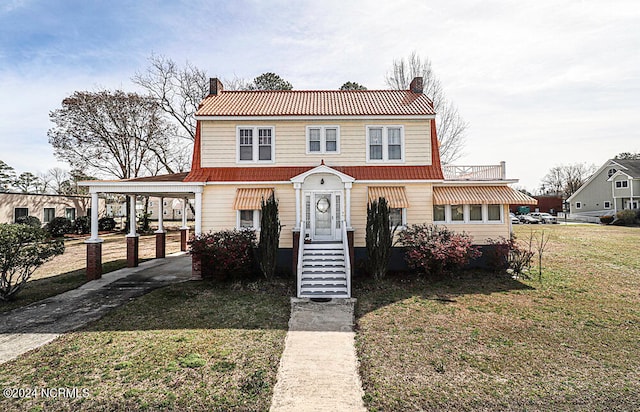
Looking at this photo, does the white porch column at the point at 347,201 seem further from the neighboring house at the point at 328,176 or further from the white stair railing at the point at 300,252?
the white stair railing at the point at 300,252

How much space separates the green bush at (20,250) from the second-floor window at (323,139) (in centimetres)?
1030

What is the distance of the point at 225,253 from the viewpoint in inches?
479

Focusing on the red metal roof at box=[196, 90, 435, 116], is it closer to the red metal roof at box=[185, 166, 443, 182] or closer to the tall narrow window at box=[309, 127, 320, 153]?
the tall narrow window at box=[309, 127, 320, 153]

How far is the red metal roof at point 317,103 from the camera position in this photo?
1484cm

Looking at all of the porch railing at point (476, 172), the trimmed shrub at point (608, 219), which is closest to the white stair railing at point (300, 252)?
the porch railing at point (476, 172)

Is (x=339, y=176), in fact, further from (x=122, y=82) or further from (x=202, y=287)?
(x=122, y=82)

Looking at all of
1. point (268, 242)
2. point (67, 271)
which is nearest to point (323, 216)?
point (268, 242)

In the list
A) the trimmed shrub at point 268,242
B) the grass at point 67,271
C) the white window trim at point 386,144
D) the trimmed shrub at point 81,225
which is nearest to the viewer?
the grass at point 67,271

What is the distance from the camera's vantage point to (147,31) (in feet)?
37.1

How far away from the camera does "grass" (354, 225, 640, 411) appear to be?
5449 millimetres

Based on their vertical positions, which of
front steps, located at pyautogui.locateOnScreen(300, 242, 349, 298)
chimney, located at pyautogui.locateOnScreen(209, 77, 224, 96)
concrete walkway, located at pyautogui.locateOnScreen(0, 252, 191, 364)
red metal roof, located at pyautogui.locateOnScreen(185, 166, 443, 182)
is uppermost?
chimney, located at pyautogui.locateOnScreen(209, 77, 224, 96)

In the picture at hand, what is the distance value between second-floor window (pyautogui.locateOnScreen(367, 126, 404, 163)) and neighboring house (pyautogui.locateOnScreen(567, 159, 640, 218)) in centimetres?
4151

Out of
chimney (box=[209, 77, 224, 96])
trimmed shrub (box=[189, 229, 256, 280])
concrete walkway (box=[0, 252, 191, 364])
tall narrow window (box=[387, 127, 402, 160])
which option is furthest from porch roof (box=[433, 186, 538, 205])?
chimney (box=[209, 77, 224, 96])

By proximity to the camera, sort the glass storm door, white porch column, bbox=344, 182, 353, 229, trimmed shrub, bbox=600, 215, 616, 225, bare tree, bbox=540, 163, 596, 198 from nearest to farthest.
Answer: white porch column, bbox=344, 182, 353, 229, the glass storm door, trimmed shrub, bbox=600, 215, 616, 225, bare tree, bbox=540, 163, 596, 198
